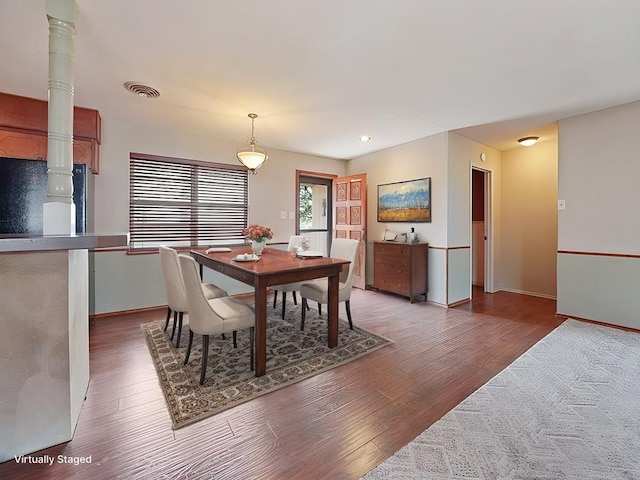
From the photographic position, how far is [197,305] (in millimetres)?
2125

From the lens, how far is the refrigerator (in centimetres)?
251

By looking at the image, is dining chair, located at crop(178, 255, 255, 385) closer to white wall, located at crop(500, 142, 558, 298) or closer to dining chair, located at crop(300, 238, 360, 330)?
dining chair, located at crop(300, 238, 360, 330)

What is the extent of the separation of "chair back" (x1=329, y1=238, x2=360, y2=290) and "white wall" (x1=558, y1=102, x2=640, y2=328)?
273 centimetres

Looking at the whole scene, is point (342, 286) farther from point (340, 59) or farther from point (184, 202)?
point (184, 202)

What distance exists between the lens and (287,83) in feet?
9.04

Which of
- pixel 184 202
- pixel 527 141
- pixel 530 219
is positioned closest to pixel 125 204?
pixel 184 202

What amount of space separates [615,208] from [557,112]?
128 centimetres

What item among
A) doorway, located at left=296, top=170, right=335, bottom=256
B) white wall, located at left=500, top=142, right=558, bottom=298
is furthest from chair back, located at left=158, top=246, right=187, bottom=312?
white wall, located at left=500, top=142, right=558, bottom=298

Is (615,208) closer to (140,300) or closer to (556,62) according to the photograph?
(556,62)

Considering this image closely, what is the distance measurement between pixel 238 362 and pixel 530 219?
5010 mm

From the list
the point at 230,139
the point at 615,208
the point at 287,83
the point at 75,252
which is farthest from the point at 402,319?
the point at 230,139

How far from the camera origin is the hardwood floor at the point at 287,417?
141 centimetres

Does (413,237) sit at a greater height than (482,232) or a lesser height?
lesser

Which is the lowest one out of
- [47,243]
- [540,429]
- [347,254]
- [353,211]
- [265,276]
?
Result: [540,429]
